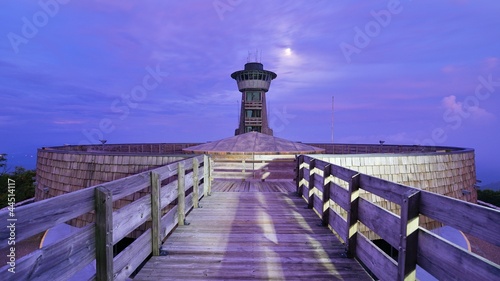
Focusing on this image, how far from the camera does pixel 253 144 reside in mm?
15281

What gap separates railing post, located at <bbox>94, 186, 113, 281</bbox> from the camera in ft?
7.79

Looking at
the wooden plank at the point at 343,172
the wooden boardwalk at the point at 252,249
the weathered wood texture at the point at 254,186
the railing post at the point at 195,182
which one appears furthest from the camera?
the weathered wood texture at the point at 254,186

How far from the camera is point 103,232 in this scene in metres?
2.38

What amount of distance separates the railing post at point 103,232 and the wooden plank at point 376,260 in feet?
9.60

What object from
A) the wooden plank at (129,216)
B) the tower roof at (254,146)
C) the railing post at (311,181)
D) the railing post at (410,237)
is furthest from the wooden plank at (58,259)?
the tower roof at (254,146)

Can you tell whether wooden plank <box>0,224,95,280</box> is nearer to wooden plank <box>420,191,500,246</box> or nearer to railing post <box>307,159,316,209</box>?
wooden plank <box>420,191,500,246</box>

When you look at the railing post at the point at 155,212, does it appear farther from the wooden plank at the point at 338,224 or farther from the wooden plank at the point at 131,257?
the wooden plank at the point at 338,224

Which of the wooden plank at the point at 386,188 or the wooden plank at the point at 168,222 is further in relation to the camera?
the wooden plank at the point at 168,222

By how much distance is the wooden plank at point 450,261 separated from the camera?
1660 mm

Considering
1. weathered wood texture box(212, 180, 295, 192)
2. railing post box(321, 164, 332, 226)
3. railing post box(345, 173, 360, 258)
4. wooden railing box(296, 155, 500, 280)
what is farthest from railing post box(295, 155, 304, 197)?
railing post box(345, 173, 360, 258)

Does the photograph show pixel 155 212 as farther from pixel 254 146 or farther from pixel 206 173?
pixel 254 146

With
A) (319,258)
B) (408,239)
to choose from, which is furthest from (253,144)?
(408,239)

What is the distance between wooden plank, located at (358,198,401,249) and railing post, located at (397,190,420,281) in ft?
0.66

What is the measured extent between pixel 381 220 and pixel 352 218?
0.72 metres
